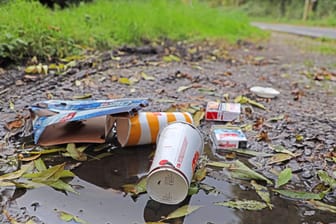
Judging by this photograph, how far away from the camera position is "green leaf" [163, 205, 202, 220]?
1415mm

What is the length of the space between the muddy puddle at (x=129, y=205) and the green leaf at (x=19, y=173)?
0.14 meters

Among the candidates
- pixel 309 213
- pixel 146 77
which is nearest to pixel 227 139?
pixel 309 213

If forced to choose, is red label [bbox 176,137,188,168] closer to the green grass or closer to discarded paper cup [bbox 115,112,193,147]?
discarded paper cup [bbox 115,112,193,147]

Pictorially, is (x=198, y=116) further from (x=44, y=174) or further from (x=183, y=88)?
(x=44, y=174)

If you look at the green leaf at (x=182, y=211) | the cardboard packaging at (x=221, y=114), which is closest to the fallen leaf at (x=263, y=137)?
the cardboard packaging at (x=221, y=114)

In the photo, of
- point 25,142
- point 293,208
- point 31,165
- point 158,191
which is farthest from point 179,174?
point 25,142

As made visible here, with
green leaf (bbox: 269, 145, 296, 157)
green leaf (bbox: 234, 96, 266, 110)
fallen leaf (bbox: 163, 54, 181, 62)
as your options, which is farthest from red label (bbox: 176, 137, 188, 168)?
fallen leaf (bbox: 163, 54, 181, 62)

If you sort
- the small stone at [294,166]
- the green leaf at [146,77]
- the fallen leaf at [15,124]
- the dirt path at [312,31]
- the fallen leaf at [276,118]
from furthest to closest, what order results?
the dirt path at [312,31], the green leaf at [146,77], the fallen leaf at [276,118], the fallen leaf at [15,124], the small stone at [294,166]

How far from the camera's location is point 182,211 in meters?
1.45

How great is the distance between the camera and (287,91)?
353 cm

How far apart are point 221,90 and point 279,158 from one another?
4.87 ft

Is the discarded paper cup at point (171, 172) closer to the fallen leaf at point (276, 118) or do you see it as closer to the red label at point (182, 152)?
the red label at point (182, 152)

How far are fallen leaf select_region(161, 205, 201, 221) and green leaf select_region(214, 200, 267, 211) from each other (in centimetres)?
12

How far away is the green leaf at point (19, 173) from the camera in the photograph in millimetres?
1612
